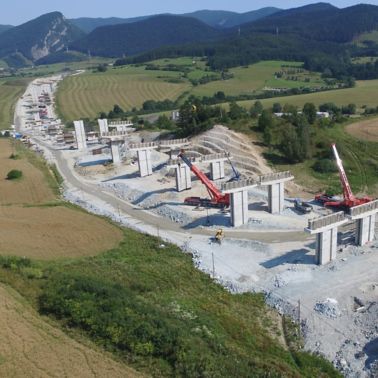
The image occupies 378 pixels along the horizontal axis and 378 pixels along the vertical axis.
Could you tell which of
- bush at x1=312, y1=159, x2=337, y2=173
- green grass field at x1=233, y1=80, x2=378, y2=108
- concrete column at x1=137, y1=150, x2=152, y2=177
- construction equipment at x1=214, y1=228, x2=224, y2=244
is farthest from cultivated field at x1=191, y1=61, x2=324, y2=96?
construction equipment at x1=214, y1=228, x2=224, y2=244

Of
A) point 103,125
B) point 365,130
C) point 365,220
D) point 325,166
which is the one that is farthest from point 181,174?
point 103,125

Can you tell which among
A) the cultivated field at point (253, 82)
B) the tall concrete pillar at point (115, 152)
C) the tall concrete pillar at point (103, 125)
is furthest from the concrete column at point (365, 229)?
the cultivated field at point (253, 82)

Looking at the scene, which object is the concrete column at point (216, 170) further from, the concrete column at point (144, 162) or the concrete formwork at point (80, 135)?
the concrete formwork at point (80, 135)

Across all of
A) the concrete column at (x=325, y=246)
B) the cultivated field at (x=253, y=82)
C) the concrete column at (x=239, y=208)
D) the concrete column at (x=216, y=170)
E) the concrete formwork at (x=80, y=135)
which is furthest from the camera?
the cultivated field at (x=253, y=82)

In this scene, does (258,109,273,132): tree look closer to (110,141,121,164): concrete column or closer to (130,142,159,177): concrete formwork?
(130,142,159,177): concrete formwork

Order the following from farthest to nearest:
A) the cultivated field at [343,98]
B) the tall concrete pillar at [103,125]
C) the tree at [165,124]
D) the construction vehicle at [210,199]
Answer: the cultivated field at [343,98] → the tall concrete pillar at [103,125] → the tree at [165,124] → the construction vehicle at [210,199]

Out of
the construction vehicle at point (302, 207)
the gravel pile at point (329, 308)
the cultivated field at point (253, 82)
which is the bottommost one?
the gravel pile at point (329, 308)
